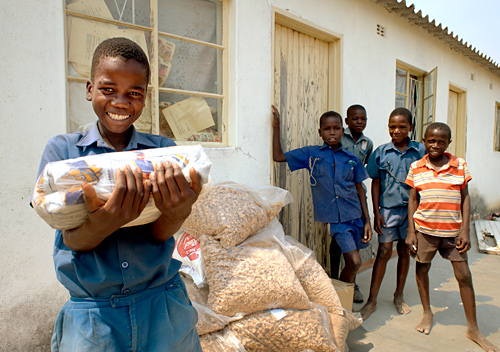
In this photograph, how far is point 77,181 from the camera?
97cm

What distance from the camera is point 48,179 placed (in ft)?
3.19

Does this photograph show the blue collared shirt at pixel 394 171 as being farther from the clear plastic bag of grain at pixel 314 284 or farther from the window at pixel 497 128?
the window at pixel 497 128

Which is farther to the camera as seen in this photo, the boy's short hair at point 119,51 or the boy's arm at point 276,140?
the boy's arm at point 276,140

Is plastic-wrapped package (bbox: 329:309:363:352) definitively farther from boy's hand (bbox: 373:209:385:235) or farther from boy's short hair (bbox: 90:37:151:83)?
boy's short hair (bbox: 90:37:151:83)

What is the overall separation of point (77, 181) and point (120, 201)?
14 cm

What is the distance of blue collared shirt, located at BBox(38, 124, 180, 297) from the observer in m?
1.08

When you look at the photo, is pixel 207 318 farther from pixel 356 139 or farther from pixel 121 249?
pixel 356 139

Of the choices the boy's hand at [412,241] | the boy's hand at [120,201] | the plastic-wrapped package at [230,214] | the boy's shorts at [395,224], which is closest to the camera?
the boy's hand at [120,201]

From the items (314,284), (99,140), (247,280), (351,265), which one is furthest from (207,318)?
(351,265)

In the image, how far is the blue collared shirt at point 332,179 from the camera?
10.6 ft

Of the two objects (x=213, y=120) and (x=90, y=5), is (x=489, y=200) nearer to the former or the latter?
(x=213, y=120)

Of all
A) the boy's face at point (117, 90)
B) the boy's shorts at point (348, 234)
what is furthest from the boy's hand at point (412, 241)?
the boy's face at point (117, 90)

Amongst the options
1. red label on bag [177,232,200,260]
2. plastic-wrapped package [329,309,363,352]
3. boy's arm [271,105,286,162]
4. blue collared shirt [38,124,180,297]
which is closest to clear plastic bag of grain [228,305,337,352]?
plastic-wrapped package [329,309,363,352]

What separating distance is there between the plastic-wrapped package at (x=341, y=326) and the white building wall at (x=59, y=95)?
1348 millimetres
